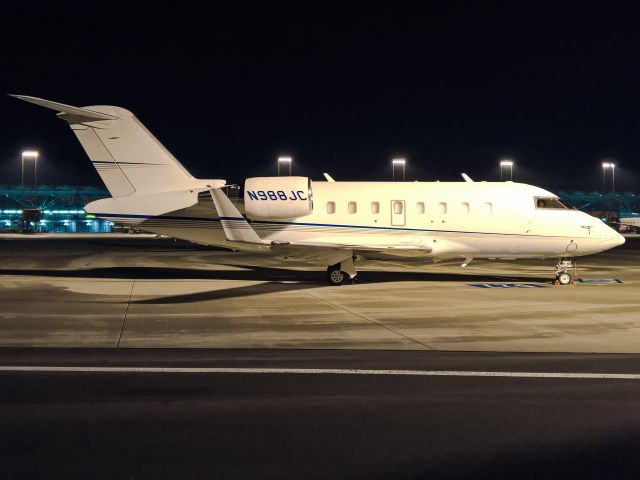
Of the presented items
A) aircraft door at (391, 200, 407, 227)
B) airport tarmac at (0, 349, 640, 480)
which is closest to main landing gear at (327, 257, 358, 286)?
aircraft door at (391, 200, 407, 227)

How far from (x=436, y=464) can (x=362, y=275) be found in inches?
785

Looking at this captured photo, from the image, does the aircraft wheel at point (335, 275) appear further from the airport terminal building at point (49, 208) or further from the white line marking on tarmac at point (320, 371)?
the airport terminal building at point (49, 208)

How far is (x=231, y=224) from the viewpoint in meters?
19.0

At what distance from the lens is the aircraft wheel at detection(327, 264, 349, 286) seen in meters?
21.5

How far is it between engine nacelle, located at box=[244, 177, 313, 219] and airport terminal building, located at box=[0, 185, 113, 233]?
68.2m

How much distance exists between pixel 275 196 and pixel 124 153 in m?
4.73

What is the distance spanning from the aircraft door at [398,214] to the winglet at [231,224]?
4.73m

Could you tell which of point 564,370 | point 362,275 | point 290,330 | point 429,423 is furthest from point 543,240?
point 429,423

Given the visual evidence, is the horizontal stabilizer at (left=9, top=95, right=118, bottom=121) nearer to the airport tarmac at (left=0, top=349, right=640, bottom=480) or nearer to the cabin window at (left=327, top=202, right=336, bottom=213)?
the cabin window at (left=327, top=202, right=336, bottom=213)

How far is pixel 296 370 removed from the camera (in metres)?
8.90

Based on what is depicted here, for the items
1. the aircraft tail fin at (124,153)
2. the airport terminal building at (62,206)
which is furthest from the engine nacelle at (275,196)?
the airport terminal building at (62,206)

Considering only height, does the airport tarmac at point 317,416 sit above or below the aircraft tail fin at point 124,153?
below

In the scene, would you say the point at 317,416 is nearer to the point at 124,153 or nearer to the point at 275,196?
the point at 275,196

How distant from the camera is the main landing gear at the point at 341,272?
21.5 m
